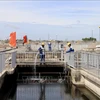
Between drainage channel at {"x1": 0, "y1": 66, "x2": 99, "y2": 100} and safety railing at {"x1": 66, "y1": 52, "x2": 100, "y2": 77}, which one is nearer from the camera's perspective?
safety railing at {"x1": 66, "y1": 52, "x2": 100, "y2": 77}

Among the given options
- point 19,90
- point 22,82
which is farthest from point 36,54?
point 19,90

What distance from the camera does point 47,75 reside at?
27.2 metres

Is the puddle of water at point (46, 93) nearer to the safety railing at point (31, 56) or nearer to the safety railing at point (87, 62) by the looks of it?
the safety railing at point (87, 62)

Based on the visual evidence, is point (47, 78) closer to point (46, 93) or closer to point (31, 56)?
point (31, 56)

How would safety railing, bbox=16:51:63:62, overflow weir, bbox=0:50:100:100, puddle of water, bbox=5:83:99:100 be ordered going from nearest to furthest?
1. puddle of water, bbox=5:83:99:100
2. overflow weir, bbox=0:50:100:100
3. safety railing, bbox=16:51:63:62

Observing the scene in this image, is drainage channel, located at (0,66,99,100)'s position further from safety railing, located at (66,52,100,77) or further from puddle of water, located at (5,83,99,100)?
safety railing, located at (66,52,100,77)

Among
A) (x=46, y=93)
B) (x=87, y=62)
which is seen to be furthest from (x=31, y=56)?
(x=87, y=62)

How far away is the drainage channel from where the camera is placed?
17.8 metres

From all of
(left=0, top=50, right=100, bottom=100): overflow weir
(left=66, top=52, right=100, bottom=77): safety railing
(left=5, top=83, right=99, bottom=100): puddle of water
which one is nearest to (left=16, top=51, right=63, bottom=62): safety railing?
(left=0, top=50, right=100, bottom=100): overflow weir

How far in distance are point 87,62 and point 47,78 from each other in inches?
333

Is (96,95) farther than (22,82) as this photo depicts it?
No

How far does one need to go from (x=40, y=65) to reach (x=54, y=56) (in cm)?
302

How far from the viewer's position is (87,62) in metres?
18.1

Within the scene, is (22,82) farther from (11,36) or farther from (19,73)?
(11,36)
